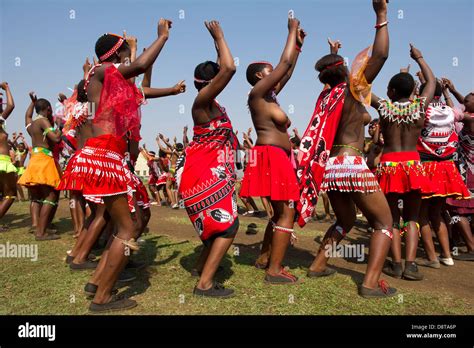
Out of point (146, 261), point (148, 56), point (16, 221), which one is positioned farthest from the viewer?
point (16, 221)

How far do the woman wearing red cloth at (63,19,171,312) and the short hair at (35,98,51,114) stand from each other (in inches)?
152

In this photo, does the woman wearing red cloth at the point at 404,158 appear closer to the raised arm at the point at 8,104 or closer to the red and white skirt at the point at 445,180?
the red and white skirt at the point at 445,180

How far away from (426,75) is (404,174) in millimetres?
1255

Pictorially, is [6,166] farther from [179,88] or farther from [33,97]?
[179,88]

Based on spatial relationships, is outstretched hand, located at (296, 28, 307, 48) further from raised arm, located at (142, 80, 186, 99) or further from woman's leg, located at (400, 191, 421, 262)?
woman's leg, located at (400, 191, 421, 262)

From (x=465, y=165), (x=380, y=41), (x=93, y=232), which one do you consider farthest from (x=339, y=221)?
(x=465, y=165)

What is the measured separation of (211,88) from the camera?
3.46 m

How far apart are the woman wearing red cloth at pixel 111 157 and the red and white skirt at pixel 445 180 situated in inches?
150

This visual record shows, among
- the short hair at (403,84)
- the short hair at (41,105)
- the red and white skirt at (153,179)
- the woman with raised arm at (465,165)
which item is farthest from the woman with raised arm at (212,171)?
the red and white skirt at (153,179)

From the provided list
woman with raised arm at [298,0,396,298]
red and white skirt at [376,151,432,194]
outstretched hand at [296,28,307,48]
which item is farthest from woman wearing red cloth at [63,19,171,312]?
red and white skirt at [376,151,432,194]

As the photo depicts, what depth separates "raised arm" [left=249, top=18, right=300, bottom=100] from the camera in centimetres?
370

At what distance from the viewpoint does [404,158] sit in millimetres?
4414

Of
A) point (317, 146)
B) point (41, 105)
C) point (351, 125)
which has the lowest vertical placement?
point (317, 146)
